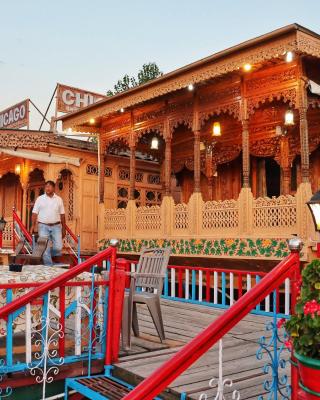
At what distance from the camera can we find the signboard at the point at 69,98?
55.1 feet

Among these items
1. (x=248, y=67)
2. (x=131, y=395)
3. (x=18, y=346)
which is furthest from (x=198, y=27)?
(x=131, y=395)

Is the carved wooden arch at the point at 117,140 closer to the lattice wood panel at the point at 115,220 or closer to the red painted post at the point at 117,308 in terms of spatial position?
the lattice wood panel at the point at 115,220

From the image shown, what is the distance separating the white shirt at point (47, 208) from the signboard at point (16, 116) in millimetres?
9522

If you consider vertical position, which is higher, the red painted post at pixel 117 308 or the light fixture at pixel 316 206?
the light fixture at pixel 316 206

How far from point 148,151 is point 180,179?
4.75 ft

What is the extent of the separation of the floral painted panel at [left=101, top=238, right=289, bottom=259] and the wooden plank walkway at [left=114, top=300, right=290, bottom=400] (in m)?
2.36

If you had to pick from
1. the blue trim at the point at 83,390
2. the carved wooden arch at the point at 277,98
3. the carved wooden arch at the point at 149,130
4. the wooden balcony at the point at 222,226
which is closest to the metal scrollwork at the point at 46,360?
the blue trim at the point at 83,390

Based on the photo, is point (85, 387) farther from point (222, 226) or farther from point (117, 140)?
point (117, 140)

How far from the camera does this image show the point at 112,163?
16312 mm

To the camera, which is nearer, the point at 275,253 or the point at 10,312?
the point at 10,312

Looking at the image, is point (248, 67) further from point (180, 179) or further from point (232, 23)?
point (232, 23)

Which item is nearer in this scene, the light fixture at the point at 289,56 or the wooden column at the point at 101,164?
the light fixture at the point at 289,56

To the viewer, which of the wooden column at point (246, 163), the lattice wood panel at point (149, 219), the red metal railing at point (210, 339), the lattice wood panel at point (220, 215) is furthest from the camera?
the lattice wood panel at point (149, 219)

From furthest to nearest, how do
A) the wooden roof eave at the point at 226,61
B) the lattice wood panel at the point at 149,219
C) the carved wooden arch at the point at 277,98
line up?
1. the lattice wood panel at the point at 149,219
2. the carved wooden arch at the point at 277,98
3. the wooden roof eave at the point at 226,61
